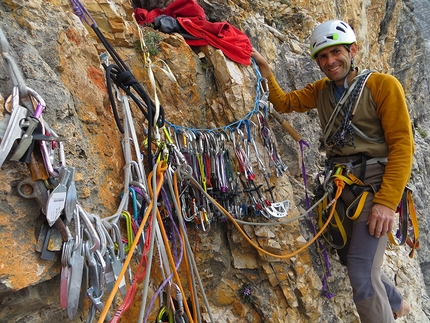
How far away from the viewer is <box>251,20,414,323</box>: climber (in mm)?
2262

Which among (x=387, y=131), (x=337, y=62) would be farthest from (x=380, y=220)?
(x=337, y=62)

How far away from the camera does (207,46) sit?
10.1 feet

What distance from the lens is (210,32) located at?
9.98 feet

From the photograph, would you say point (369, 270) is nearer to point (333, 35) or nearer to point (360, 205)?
point (360, 205)

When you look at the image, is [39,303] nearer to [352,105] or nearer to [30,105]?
[30,105]

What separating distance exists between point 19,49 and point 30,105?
0.40m

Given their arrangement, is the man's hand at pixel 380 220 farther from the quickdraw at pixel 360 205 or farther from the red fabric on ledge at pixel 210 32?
the red fabric on ledge at pixel 210 32

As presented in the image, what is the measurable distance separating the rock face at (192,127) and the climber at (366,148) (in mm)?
588

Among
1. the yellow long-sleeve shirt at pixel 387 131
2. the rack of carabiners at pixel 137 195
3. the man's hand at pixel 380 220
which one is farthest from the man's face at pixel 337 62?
the man's hand at pixel 380 220

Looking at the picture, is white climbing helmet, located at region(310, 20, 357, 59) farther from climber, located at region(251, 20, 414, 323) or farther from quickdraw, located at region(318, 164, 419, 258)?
quickdraw, located at region(318, 164, 419, 258)

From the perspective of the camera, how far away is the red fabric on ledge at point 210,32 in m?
3.00

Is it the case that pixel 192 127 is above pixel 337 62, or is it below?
below

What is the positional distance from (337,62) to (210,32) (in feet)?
4.28

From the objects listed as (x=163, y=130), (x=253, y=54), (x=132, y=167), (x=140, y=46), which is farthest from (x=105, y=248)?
(x=253, y=54)
